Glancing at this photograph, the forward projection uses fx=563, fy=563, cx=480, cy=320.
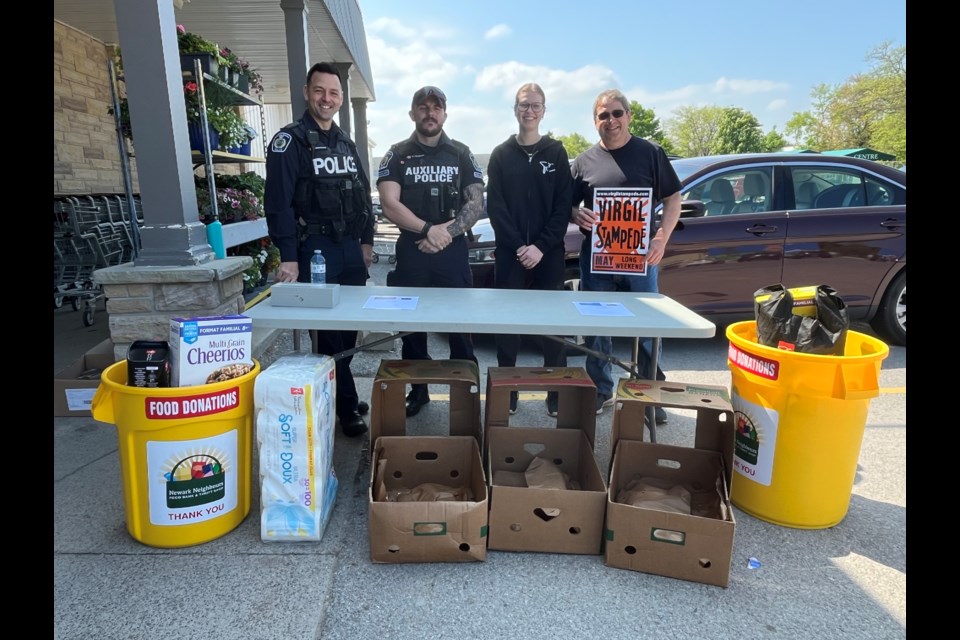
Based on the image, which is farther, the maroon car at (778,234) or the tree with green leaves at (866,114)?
the tree with green leaves at (866,114)

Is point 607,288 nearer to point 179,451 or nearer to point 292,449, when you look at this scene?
point 292,449

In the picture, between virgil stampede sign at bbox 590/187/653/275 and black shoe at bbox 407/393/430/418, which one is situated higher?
virgil stampede sign at bbox 590/187/653/275

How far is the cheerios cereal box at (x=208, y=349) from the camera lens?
6.97 ft

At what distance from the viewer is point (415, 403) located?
143 inches

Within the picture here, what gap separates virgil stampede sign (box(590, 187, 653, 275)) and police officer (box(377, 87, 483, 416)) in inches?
28.1

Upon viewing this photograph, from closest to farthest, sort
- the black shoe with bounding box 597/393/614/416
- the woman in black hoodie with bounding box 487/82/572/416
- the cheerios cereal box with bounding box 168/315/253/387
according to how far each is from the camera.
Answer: the cheerios cereal box with bounding box 168/315/253/387 → the woman in black hoodie with bounding box 487/82/572/416 → the black shoe with bounding box 597/393/614/416

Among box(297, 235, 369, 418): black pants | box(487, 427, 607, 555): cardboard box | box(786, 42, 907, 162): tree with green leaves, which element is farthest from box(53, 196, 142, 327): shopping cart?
box(786, 42, 907, 162): tree with green leaves

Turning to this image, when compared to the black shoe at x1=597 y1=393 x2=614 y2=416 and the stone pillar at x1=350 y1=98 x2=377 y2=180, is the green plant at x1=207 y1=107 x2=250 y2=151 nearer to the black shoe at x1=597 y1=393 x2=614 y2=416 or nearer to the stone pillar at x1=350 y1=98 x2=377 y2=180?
the black shoe at x1=597 y1=393 x2=614 y2=416

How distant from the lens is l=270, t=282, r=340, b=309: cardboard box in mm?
2529

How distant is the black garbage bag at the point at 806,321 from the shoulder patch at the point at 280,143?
8.03ft

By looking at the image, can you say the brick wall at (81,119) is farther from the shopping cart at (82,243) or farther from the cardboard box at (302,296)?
the cardboard box at (302,296)

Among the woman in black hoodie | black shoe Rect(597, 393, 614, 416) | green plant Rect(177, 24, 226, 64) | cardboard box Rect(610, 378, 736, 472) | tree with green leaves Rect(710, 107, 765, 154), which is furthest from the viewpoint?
tree with green leaves Rect(710, 107, 765, 154)

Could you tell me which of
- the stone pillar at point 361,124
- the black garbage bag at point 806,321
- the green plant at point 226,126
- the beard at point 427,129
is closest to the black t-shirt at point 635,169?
the beard at point 427,129
